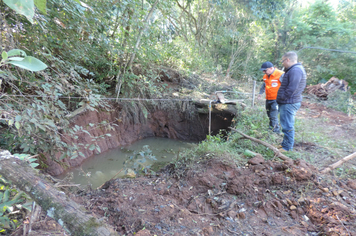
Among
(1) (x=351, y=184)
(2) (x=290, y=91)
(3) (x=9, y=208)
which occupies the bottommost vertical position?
(1) (x=351, y=184)

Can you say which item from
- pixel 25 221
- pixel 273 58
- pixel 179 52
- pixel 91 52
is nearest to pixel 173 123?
pixel 179 52

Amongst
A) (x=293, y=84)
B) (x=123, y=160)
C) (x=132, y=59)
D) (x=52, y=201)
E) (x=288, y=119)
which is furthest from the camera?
(x=123, y=160)

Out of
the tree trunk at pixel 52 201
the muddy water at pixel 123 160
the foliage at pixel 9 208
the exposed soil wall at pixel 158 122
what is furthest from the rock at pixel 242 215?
the exposed soil wall at pixel 158 122

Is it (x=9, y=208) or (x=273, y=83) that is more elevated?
(x=273, y=83)

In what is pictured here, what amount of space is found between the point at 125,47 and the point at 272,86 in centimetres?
318

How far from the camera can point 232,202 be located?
2.50 m

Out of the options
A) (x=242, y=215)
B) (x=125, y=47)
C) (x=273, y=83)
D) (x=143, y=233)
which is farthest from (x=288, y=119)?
(x=125, y=47)

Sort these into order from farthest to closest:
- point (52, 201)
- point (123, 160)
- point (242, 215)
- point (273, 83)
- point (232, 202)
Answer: point (123, 160), point (273, 83), point (232, 202), point (242, 215), point (52, 201)

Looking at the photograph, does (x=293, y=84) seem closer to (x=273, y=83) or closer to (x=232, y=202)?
(x=273, y=83)

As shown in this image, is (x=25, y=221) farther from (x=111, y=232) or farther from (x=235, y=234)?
(x=235, y=234)

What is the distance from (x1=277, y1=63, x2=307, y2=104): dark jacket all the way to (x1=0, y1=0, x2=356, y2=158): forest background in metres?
2.53

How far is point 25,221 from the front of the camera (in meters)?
Result: 1.40

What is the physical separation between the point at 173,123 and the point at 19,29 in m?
5.16

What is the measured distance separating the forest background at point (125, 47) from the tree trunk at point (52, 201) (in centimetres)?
52
